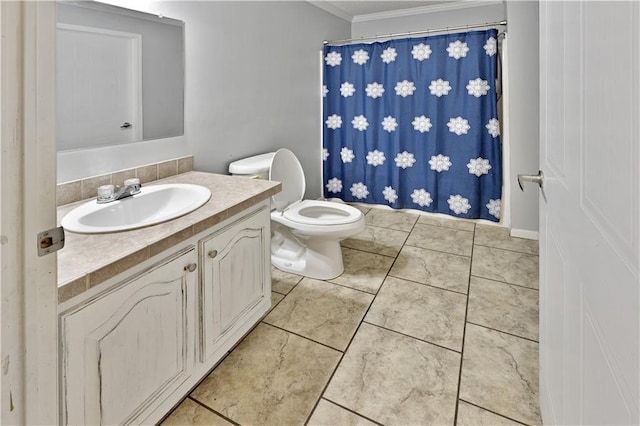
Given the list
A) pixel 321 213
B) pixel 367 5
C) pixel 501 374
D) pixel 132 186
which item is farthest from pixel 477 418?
pixel 367 5

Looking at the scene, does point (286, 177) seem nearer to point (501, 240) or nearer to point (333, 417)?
point (333, 417)

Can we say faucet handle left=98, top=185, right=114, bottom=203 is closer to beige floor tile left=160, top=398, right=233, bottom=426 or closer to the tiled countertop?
the tiled countertop

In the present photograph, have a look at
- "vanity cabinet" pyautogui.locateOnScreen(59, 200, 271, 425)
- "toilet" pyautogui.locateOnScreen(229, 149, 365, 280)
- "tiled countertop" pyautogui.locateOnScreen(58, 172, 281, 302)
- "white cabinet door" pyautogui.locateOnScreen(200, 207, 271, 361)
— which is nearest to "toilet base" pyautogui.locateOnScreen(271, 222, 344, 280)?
"toilet" pyautogui.locateOnScreen(229, 149, 365, 280)

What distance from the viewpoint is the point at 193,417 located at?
4.24ft

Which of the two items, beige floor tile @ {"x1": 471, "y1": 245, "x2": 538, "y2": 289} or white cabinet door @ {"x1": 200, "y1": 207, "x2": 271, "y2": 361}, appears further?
beige floor tile @ {"x1": 471, "y1": 245, "x2": 538, "y2": 289}

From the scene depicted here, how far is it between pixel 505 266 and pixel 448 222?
921mm

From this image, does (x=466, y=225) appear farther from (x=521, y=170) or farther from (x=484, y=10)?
(x=484, y=10)

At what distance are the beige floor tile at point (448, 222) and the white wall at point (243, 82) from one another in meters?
1.23

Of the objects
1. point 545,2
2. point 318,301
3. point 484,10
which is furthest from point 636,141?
point 484,10

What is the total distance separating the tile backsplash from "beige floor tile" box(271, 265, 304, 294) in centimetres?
88

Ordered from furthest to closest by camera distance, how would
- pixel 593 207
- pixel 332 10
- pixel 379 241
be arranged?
pixel 332 10 < pixel 379 241 < pixel 593 207

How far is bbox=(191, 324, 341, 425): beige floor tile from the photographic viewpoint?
132 centimetres

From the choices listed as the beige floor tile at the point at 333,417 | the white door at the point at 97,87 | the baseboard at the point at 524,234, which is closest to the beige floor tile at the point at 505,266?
the baseboard at the point at 524,234

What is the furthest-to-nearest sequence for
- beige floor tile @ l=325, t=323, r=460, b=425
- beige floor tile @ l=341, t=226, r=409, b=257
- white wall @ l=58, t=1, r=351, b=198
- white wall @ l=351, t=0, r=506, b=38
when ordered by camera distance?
1. white wall @ l=351, t=0, r=506, b=38
2. beige floor tile @ l=341, t=226, r=409, b=257
3. white wall @ l=58, t=1, r=351, b=198
4. beige floor tile @ l=325, t=323, r=460, b=425
